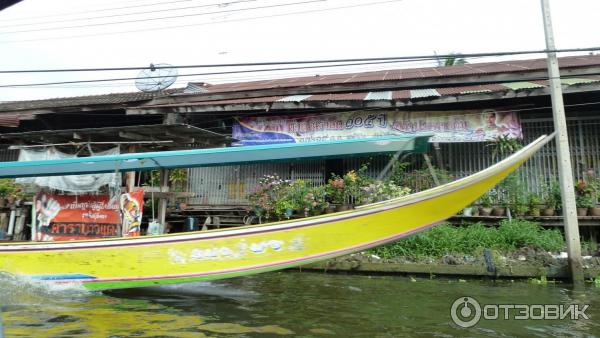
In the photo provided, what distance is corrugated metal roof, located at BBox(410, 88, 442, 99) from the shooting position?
9.59 metres

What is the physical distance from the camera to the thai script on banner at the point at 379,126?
974 centimetres

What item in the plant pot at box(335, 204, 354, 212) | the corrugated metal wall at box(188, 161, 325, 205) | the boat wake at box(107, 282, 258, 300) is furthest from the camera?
the corrugated metal wall at box(188, 161, 325, 205)

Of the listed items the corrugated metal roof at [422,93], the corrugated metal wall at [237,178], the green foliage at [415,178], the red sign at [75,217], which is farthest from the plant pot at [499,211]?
the red sign at [75,217]

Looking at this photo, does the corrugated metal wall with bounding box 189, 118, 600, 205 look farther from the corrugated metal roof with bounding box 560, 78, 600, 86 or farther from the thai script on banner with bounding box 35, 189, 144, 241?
the thai script on banner with bounding box 35, 189, 144, 241

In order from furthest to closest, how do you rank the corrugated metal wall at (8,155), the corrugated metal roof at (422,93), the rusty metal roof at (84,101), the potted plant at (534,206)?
1. the corrugated metal wall at (8,155)
2. the rusty metal roof at (84,101)
3. the corrugated metal roof at (422,93)
4. the potted plant at (534,206)

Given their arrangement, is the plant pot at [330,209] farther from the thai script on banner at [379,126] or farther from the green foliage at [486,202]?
the green foliage at [486,202]

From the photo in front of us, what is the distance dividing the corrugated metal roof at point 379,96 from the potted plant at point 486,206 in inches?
127

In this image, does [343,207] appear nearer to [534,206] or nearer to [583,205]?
[534,206]

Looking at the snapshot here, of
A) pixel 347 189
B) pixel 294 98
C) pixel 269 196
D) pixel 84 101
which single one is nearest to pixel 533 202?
pixel 347 189

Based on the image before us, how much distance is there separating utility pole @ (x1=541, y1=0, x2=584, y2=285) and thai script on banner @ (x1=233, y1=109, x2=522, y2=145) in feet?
7.79

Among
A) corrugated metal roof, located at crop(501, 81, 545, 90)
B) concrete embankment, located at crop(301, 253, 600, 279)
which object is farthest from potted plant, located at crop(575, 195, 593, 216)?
corrugated metal roof, located at crop(501, 81, 545, 90)

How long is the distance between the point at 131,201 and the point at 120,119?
6715 mm

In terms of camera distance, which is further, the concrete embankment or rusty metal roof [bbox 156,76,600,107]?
rusty metal roof [bbox 156,76,600,107]

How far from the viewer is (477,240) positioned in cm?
814
